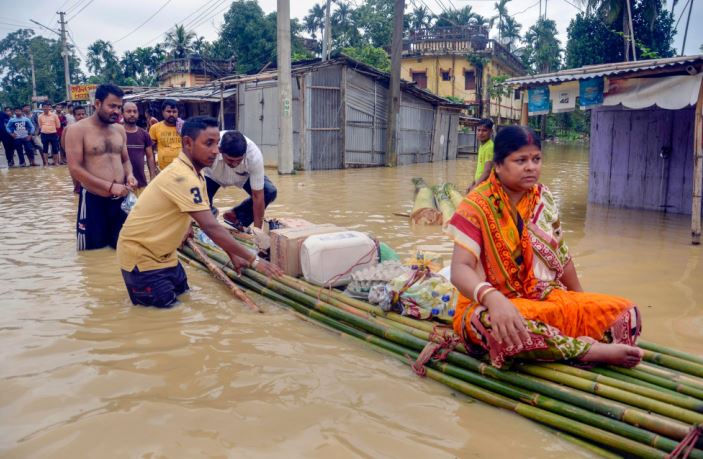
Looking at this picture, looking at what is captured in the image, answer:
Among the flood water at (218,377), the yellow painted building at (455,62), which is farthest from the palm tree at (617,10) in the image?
the flood water at (218,377)

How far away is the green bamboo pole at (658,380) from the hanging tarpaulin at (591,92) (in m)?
5.85

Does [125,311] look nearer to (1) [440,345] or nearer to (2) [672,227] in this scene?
(1) [440,345]

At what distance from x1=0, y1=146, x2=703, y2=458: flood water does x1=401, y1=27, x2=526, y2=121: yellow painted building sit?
26535mm

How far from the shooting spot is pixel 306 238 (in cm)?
414

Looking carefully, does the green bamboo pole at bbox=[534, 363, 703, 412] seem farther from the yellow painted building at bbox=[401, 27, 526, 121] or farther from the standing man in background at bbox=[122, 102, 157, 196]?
the yellow painted building at bbox=[401, 27, 526, 121]

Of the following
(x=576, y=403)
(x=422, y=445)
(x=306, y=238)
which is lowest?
(x=422, y=445)

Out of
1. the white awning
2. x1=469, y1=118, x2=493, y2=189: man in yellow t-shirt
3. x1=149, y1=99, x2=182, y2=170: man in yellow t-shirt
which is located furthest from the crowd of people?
the white awning

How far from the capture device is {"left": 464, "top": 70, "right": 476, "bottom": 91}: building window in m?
31.1

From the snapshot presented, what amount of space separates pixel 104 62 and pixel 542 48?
3117cm

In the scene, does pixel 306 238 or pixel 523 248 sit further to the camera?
pixel 306 238

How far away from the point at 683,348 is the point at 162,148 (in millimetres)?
5895

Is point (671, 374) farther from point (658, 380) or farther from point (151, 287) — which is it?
point (151, 287)

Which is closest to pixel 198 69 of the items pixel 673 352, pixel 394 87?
pixel 394 87

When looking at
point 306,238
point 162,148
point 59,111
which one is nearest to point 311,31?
point 59,111
